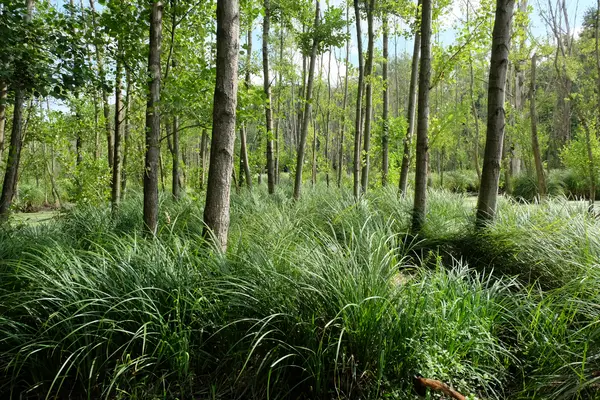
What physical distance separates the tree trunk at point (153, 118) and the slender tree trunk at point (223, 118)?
1.49m

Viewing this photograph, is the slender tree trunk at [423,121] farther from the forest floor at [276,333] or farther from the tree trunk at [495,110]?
the forest floor at [276,333]

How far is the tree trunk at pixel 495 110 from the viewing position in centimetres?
427

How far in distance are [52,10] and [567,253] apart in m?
6.07

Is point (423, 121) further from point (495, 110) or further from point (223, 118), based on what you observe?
point (223, 118)

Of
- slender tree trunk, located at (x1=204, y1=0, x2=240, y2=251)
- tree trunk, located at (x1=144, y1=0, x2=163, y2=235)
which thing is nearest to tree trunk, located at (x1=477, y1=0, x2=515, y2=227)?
slender tree trunk, located at (x1=204, y1=0, x2=240, y2=251)

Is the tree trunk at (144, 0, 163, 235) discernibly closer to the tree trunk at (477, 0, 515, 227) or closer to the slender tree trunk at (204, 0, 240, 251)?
the slender tree trunk at (204, 0, 240, 251)

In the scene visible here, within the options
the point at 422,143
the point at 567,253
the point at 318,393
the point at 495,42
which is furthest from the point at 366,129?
the point at 318,393

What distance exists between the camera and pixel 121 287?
8.42ft

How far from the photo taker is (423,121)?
17.3 feet

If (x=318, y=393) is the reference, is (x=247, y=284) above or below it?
above

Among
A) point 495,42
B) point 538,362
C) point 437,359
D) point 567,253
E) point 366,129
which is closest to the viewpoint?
point 437,359

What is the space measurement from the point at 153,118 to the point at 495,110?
4.08 metres

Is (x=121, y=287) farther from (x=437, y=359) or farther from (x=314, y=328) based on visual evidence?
(x=437, y=359)

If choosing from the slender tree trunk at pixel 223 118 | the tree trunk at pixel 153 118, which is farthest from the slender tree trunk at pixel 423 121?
the tree trunk at pixel 153 118
